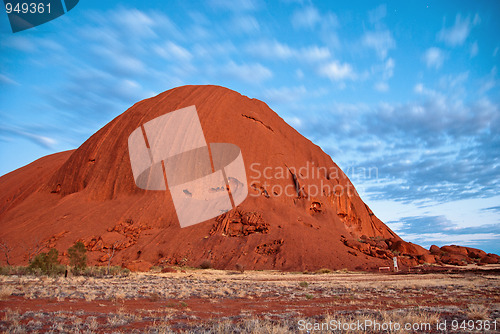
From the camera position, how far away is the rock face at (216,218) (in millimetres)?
39812

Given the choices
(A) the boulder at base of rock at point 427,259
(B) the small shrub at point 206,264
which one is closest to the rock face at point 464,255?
(A) the boulder at base of rock at point 427,259

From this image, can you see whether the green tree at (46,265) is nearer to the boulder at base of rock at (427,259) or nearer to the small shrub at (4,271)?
the small shrub at (4,271)

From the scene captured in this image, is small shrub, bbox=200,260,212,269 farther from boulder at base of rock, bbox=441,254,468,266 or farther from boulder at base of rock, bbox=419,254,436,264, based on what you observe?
boulder at base of rock, bbox=441,254,468,266

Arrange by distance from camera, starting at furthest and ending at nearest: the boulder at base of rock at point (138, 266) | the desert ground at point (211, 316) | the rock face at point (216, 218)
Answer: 1. the rock face at point (216, 218)
2. the boulder at base of rock at point (138, 266)
3. the desert ground at point (211, 316)

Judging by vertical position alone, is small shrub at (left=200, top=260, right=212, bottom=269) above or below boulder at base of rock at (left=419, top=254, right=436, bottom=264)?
below

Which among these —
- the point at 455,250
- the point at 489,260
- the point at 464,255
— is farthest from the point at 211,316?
the point at 455,250

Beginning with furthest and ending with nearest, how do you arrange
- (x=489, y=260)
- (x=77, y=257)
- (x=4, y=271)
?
1. (x=489, y=260)
2. (x=77, y=257)
3. (x=4, y=271)

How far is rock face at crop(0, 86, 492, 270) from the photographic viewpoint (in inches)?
1567

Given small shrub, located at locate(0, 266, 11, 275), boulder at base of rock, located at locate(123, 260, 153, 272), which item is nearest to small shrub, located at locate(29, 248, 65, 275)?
small shrub, located at locate(0, 266, 11, 275)

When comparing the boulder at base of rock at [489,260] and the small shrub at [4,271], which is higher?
the small shrub at [4,271]

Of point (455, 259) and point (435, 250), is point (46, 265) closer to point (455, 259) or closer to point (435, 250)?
point (455, 259)

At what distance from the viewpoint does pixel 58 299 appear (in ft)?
38.7

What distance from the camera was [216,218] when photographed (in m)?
45.9

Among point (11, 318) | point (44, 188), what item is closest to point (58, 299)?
point (11, 318)
